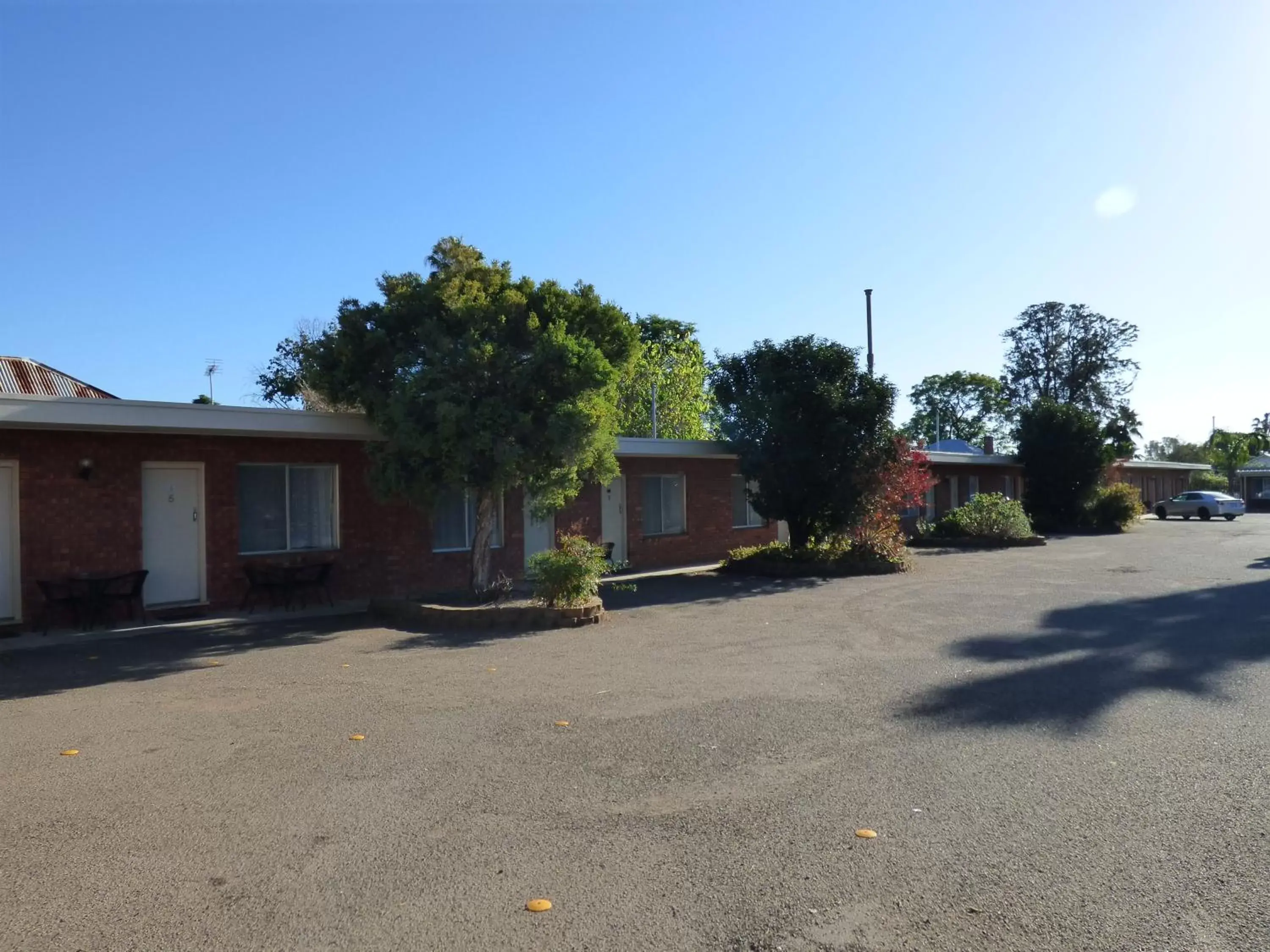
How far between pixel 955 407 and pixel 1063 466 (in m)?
49.3

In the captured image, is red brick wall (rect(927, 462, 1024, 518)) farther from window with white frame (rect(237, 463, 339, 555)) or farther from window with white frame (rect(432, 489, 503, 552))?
window with white frame (rect(237, 463, 339, 555))

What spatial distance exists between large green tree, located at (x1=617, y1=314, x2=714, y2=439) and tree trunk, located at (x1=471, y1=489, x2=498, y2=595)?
32175 mm

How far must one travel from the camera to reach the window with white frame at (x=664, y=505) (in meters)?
20.1

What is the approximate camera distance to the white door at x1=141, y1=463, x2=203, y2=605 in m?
12.9

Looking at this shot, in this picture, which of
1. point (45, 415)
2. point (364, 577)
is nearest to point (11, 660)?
point (45, 415)

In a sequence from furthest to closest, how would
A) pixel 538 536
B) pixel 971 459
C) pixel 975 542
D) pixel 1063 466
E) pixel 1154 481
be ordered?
1. pixel 1154 481
2. pixel 1063 466
3. pixel 971 459
4. pixel 975 542
5. pixel 538 536

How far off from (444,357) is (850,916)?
31.0 ft

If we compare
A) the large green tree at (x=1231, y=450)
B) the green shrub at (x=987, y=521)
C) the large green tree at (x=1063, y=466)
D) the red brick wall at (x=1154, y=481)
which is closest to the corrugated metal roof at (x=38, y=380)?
the green shrub at (x=987, y=521)

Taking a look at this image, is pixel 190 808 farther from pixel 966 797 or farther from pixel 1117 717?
pixel 1117 717

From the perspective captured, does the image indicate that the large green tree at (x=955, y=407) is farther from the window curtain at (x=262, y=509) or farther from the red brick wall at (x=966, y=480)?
the window curtain at (x=262, y=509)

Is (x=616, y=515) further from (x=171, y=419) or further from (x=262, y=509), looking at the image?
(x=171, y=419)

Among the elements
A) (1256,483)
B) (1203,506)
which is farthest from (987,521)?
(1256,483)

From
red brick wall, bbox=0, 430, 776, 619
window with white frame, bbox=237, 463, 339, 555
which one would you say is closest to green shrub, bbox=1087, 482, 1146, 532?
red brick wall, bbox=0, 430, 776, 619

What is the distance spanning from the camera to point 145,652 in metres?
10.3
